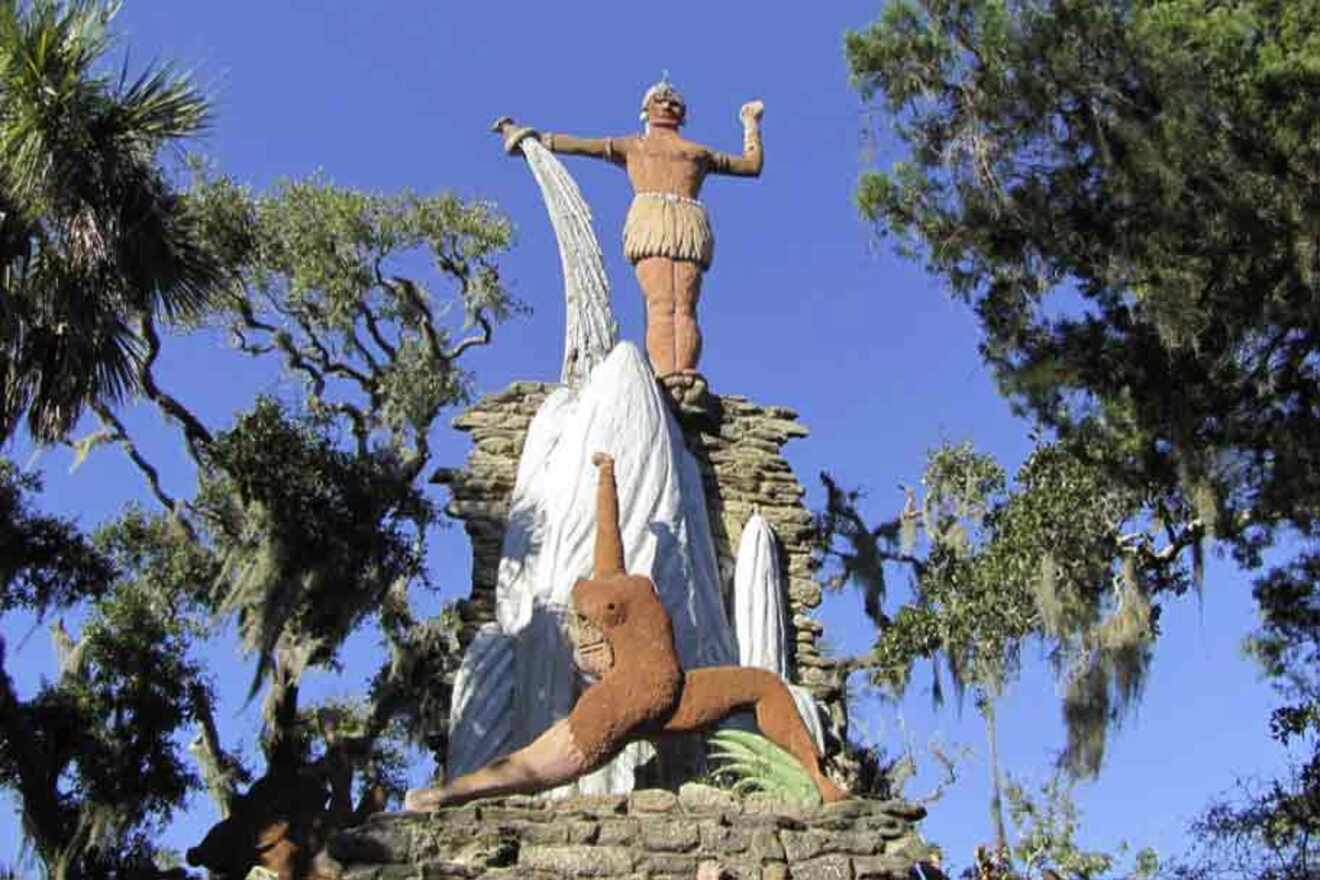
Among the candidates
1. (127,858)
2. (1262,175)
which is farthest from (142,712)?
(1262,175)

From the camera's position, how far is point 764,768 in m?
9.02

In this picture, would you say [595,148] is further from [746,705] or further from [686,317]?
[746,705]

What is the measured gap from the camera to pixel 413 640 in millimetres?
16047

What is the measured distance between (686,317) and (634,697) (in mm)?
4915

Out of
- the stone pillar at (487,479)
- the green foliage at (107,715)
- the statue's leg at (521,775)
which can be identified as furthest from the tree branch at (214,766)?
the statue's leg at (521,775)

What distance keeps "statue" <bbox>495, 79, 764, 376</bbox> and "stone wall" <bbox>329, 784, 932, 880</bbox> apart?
5467mm

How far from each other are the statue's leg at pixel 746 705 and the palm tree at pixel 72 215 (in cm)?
376

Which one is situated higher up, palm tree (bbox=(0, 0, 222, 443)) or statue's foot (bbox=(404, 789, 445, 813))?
palm tree (bbox=(0, 0, 222, 443))

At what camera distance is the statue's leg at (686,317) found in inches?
524

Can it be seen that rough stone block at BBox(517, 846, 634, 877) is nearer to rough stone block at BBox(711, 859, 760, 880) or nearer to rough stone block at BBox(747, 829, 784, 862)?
rough stone block at BBox(711, 859, 760, 880)

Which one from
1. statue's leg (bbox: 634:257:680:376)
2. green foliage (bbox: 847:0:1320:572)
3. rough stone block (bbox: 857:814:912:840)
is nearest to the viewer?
rough stone block (bbox: 857:814:912:840)

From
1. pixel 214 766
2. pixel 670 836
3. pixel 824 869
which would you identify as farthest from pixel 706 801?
pixel 214 766

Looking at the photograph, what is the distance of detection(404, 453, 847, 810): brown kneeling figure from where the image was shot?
29.0 ft

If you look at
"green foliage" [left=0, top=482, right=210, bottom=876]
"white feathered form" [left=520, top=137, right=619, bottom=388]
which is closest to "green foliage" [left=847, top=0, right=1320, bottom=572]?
"white feathered form" [left=520, top=137, right=619, bottom=388]
